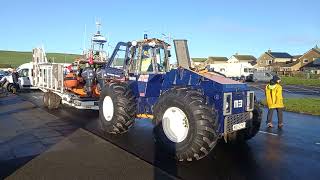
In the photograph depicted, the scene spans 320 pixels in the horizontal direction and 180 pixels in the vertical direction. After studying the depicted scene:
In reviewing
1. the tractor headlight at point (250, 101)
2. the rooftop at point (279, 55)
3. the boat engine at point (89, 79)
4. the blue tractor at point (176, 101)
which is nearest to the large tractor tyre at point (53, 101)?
the boat engine at point (89, 79)

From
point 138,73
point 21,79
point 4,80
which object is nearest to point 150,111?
point 138,73

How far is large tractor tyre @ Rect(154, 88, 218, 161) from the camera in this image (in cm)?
712

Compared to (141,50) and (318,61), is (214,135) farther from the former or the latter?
(318,61)

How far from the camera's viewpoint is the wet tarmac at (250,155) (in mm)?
6742

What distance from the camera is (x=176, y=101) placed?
761 cm

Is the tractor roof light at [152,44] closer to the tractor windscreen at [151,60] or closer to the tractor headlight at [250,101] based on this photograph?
the tractor windscreen at [151,60]

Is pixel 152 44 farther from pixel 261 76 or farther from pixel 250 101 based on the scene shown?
pixel 261 76

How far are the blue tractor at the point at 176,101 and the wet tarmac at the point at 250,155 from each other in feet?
1.07

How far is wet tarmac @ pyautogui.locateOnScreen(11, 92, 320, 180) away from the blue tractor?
0.33 meters

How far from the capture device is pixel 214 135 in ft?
23.4

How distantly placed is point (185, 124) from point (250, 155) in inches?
62.5

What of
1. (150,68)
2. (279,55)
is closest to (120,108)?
(150,68)

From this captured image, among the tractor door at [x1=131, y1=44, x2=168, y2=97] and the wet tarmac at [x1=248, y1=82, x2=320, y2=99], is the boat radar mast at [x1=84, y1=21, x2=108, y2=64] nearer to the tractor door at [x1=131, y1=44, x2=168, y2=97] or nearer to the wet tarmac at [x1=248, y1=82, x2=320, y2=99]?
the tractor door at [x1=131, y1=44, x2=168, y2=97]

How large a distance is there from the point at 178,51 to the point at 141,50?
1.00 m
